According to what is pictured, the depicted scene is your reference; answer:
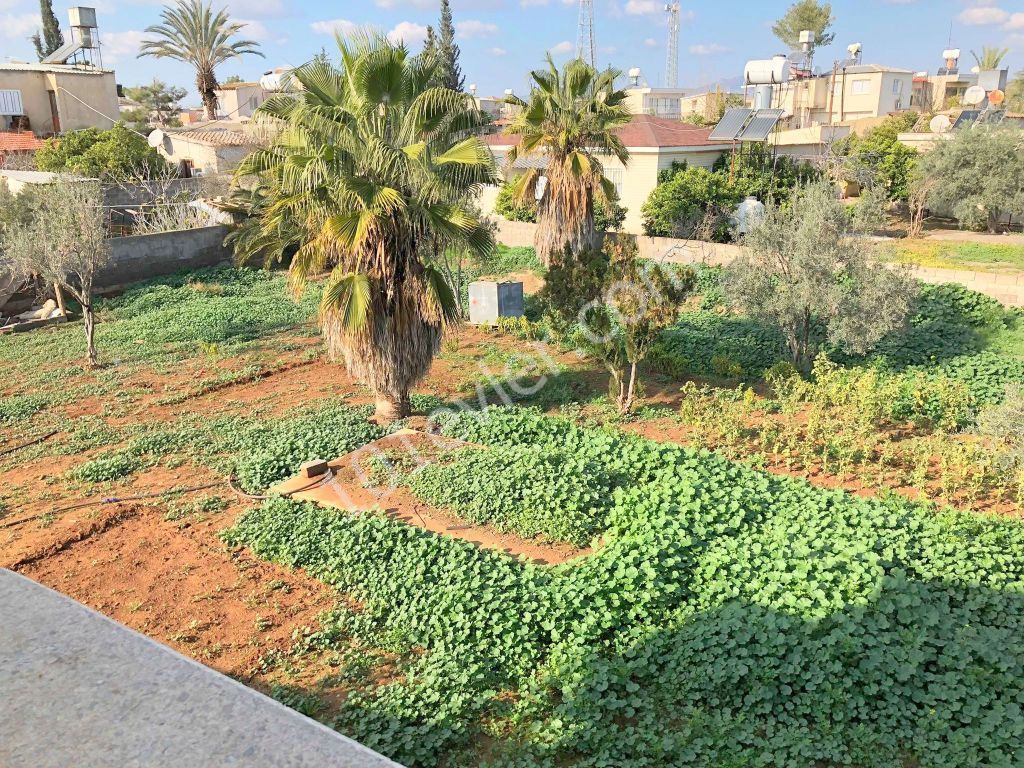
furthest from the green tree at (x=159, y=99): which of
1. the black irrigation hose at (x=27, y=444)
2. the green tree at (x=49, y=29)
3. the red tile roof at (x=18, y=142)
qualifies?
the black irrigation hose at (x=27, y=444)

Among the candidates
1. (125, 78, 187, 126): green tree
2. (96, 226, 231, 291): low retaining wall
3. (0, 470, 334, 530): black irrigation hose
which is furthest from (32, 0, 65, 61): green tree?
(0, 470, 334, 530): black irrigation hose

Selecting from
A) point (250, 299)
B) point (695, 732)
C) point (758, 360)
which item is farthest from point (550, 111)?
point (695, 732)

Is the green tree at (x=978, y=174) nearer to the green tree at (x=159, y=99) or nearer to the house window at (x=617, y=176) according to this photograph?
the house window at (x=617, y=176)

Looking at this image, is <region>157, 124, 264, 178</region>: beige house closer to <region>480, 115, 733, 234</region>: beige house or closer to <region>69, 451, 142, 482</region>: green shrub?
<region>480, 115, 733, 234</region>: beige house

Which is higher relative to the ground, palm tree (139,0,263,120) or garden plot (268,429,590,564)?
palm tree (139,0,263,120)

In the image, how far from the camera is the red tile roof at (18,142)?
1091 inches

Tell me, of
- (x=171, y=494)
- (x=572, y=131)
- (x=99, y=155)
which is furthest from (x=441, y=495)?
(x=99, y=155)

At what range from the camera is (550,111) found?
16344 mm

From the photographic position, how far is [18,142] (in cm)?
2848

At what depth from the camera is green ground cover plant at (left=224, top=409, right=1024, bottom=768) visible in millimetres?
5078

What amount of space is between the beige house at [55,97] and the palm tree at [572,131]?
24.2 m

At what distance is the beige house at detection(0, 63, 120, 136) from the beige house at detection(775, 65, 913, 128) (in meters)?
33.0

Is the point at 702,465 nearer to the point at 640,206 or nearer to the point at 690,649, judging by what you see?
the point at 690,649

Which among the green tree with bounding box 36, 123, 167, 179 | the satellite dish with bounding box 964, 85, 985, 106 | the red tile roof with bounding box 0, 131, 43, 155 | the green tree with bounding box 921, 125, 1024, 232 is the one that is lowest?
the green tree with bounding box 921, 125, 1024, 232
